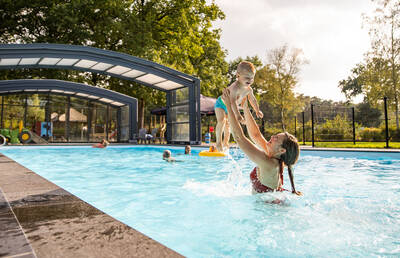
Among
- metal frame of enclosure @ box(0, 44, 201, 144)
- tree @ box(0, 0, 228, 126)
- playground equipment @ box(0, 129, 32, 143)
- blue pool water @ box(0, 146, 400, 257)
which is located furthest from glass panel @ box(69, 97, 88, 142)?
blue pool water @ box(0, 146, 400, 257)

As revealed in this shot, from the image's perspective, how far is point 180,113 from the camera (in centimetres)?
1636

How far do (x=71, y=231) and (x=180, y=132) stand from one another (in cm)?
1473

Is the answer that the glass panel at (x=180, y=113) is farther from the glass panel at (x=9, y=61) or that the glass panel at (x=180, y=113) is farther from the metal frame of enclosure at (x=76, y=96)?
the glass panel at (x=9, y=61)

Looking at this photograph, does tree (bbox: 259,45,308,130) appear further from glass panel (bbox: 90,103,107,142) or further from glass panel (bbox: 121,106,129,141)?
glass panel (bbox: 90,103,107,142)

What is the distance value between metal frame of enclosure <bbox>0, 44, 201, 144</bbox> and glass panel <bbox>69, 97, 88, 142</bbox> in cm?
638

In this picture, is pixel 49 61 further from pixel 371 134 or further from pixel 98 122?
pixel 371 134

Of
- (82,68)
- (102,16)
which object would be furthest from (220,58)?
(82,68)

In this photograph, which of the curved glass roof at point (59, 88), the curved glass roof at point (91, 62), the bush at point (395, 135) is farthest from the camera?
the curved glass roof at point (59, 88)

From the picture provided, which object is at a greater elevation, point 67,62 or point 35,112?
point 67,62

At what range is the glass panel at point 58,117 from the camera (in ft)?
63.5

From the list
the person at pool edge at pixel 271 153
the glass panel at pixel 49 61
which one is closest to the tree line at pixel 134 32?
the glass panel at pixel 49 61

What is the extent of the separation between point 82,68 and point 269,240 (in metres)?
14.3

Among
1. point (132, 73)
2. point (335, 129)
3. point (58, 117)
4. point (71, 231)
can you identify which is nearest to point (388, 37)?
point (335, 129)

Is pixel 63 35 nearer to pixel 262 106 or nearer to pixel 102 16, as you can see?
pixel 102 16
